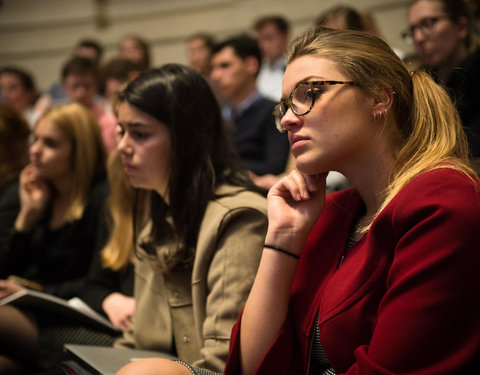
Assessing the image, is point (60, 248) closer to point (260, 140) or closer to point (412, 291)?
point (260, 140)

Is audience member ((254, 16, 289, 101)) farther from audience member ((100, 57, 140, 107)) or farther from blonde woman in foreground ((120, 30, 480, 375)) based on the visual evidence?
blonde woman in foreground ((120, 30, 480, 375))

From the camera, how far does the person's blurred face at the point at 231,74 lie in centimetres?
380

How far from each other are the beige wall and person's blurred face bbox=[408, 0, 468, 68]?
3.36 meters

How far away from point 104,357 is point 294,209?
66cm

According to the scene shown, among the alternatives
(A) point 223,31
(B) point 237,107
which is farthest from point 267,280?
(A) point 223,31

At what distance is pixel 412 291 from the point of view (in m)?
1.03

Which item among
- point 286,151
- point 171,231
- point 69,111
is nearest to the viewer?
point 171,231

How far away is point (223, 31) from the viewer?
641cm

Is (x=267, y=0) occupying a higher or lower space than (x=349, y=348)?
higher

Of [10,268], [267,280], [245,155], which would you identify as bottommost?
[10,268]

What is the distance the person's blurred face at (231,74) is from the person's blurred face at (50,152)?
1.31 metres

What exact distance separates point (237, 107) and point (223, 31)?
9.52ft

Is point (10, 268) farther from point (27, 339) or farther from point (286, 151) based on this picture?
point (286, 151)

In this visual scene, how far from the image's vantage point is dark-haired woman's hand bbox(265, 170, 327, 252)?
54.4 inches
